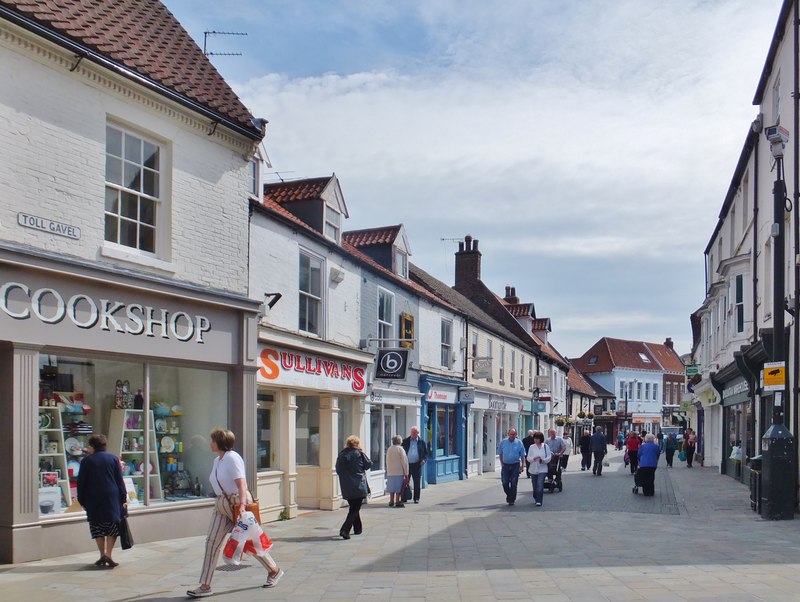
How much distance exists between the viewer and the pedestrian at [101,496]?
9516 millimetres

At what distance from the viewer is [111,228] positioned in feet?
37.0

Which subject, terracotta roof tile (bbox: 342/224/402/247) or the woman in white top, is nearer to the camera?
the woman in white top

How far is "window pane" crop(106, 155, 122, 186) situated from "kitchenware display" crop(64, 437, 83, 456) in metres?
3.50

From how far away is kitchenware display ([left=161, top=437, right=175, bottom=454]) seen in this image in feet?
40.7

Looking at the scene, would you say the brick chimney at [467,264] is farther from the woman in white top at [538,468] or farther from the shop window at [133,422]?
the shop window at [133,422]

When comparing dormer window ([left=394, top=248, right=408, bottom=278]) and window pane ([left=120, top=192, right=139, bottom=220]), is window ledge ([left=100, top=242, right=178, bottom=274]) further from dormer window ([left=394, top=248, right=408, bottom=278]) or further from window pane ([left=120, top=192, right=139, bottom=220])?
dormer window ([left=394, top=248, right=408, bottom=278])

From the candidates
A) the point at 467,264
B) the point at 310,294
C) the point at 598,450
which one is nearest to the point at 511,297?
the point at 467,264

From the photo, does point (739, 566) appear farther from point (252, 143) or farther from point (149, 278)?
point (252, 143)

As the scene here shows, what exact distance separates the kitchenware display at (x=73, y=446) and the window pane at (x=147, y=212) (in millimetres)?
3195

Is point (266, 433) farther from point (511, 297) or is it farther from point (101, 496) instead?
point (511, 297)

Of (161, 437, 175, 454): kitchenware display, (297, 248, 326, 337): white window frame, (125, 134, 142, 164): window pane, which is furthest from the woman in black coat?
(125, 134, 142, 164): window pane

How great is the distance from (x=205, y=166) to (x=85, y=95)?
244 centimetres

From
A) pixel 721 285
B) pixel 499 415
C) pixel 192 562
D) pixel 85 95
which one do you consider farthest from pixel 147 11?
pixel 499 415

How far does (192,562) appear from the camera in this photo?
10.4 meters
